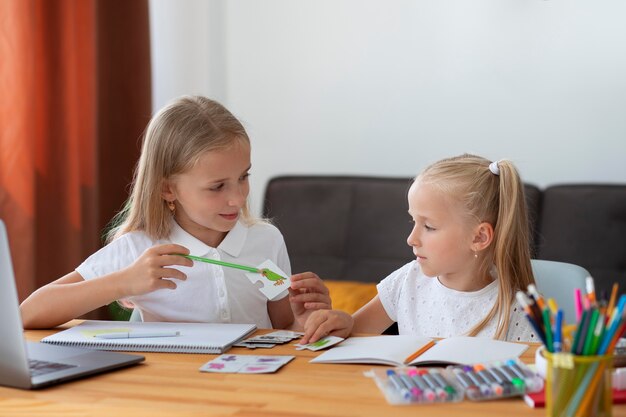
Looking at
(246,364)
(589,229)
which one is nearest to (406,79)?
(589,229)

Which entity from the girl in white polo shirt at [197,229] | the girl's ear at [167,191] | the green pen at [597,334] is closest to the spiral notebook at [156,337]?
the girl in white polo shirt at [197,229]

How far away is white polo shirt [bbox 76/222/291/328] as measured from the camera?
2.21m

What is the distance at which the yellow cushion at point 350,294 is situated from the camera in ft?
10.3

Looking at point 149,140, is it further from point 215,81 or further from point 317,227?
point 215,81

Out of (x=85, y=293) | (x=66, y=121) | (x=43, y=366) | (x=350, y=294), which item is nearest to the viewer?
(x=43, y=366)

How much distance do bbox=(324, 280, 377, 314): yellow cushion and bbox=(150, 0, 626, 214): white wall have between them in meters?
0.69

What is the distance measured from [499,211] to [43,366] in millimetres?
1030

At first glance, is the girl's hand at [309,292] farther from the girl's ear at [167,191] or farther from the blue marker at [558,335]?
the blue marker at [558,335]

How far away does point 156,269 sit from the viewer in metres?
1.90

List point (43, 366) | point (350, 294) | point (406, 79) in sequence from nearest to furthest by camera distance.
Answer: point (43, 366) → point (350, 294) → point (406, 79)

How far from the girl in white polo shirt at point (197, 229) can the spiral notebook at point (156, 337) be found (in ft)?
0.35

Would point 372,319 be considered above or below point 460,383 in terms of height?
below

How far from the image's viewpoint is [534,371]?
57.7 inches

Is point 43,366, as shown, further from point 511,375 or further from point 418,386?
point 511,375
